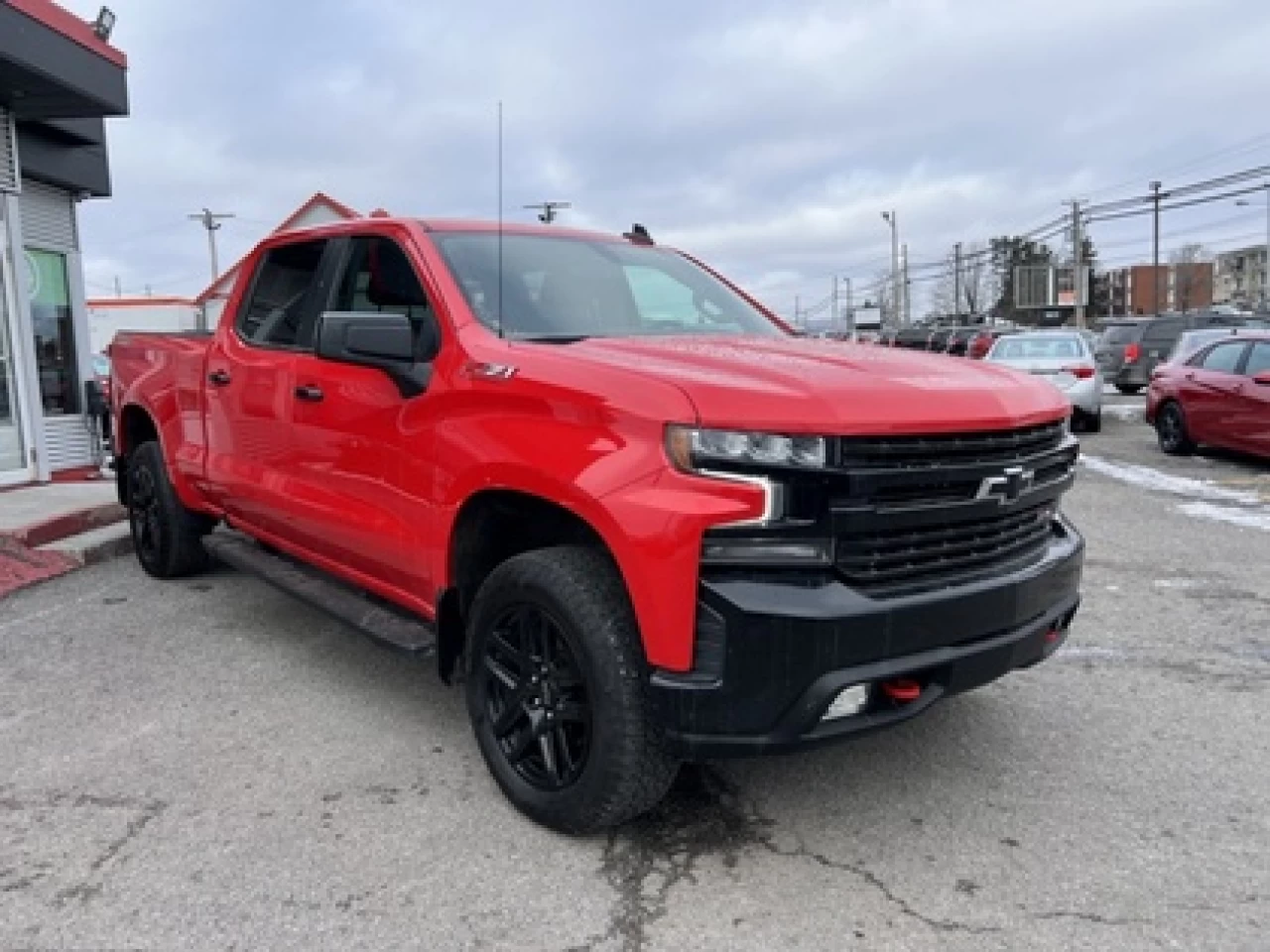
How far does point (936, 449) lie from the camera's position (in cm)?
287

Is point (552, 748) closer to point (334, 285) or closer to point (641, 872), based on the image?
point (641, 872)

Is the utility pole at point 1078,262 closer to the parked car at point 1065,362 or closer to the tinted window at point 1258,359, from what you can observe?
the parked car at point 1065,362

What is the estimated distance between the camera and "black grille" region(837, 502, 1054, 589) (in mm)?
2764

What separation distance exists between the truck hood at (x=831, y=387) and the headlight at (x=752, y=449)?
28 millimetres

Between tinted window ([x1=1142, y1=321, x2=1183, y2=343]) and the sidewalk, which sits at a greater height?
tinted window ([x1=1142, y1=321, x2=1183, y2=343])

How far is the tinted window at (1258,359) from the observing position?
35.8ft

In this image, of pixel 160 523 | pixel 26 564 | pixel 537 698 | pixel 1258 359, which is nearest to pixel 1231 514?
pixel 1258 359

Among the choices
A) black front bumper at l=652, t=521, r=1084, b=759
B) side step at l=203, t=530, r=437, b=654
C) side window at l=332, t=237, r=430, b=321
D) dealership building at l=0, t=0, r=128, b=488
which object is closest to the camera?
black front bumper at l=652, t=521, r=1084, b=759

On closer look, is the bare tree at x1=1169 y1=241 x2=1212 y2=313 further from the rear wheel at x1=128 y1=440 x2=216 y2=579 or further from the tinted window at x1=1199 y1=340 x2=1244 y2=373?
the rear wheel at x1=128 y1=440 x2=216 y2=579

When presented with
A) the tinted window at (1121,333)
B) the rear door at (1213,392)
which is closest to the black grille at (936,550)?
the rear door at (1213,392)

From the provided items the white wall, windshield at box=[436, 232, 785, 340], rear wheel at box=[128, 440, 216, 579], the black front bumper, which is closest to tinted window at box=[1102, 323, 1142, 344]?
windshield at box=[436, 232, 785, 340]

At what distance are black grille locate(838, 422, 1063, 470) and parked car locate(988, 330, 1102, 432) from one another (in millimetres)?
11587

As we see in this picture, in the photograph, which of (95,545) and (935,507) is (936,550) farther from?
(95,545)

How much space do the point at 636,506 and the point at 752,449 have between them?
0.34 m
